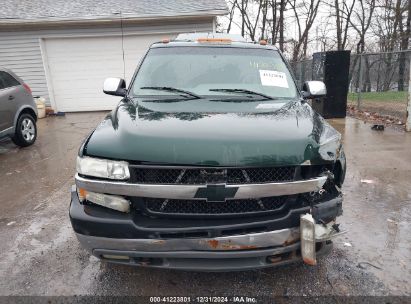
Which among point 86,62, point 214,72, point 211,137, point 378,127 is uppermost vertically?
point 86,62

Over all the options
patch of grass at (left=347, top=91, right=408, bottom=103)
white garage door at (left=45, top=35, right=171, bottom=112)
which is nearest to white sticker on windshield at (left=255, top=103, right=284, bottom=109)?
white garage door at (left=45, top=35, right=171, bottom=112)

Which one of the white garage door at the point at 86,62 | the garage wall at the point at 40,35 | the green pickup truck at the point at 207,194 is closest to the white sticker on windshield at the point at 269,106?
the green pickup truck at the point at 207,194

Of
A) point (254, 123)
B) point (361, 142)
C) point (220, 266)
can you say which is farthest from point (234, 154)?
point (361, 142)

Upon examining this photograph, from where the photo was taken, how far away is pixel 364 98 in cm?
1462

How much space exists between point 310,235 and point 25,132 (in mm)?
7128

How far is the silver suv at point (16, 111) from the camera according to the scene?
7.03 m

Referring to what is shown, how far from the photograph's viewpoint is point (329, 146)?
8.27ft

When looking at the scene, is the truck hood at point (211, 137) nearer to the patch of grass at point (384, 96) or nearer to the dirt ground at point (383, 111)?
the dirt ground at point (383, 111)

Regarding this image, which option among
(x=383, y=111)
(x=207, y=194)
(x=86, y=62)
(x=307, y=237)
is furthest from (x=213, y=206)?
(x=86, y=62)

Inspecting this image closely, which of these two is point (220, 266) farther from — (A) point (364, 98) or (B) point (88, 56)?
(A) point (364, 98)

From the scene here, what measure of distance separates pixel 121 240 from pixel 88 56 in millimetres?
11130

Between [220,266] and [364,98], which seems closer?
[220,266]

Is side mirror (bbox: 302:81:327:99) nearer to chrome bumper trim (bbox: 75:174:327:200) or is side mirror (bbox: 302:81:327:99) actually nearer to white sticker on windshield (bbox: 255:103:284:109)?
white sticker on windshield (bbox: 255:103:284:109)

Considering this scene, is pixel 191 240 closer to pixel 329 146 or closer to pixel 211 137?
pixel 211 137
